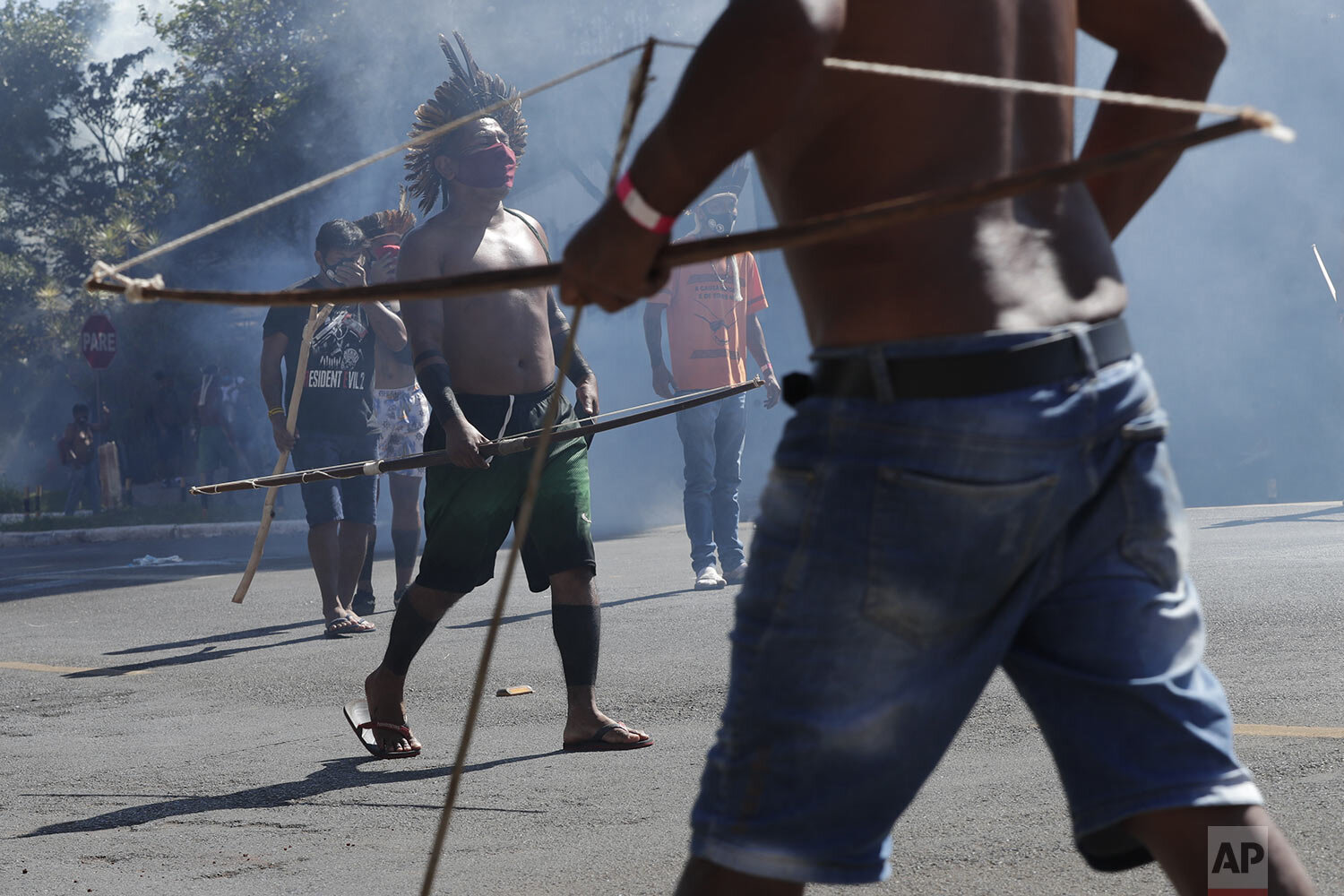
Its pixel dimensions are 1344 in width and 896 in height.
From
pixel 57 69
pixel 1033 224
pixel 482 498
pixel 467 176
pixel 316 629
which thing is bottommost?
pixel 316 629

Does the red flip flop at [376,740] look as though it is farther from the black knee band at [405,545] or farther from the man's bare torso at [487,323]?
the black knee band at [405,545]

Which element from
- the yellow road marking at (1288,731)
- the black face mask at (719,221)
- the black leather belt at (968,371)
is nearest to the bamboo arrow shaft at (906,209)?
the black leather belt at (968,371)

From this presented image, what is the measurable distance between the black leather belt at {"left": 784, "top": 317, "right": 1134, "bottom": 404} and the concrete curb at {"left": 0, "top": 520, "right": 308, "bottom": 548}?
1622 cm

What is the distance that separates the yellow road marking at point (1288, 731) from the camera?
4074 millimetres

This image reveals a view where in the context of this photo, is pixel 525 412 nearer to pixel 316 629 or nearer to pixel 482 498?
pixel 482 498

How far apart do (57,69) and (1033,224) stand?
43.3 metres

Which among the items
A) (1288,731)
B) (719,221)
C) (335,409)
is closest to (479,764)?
(1288,731)

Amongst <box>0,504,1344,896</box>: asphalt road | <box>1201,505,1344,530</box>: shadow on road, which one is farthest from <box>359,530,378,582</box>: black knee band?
<box>1201,505,1344,530</box>: shadow on road

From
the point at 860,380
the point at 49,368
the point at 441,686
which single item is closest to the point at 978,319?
the point at 860,380

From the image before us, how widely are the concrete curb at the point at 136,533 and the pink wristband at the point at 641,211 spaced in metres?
16.2

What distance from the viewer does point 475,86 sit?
21.5 feet

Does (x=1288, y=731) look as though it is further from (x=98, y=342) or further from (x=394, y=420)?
(x=98, y=342)

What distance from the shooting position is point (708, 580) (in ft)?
29.7

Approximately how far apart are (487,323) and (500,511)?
61 centimetres
